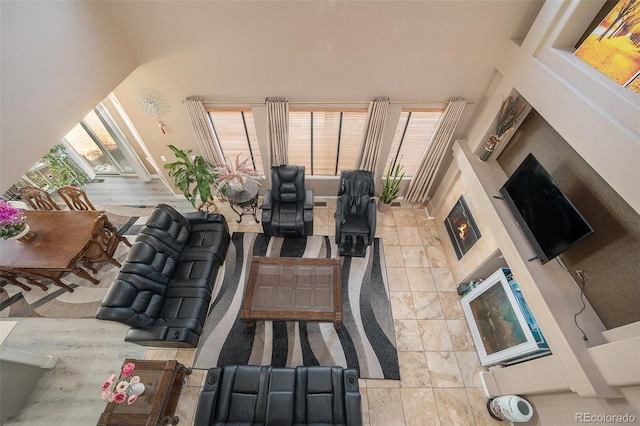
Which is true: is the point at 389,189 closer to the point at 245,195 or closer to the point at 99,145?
the point at 245,195

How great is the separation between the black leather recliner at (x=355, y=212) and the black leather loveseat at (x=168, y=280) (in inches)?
84.8

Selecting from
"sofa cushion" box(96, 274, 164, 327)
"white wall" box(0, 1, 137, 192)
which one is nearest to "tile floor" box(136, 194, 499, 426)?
"sofa cushion" box(96, 274, 164, 327)

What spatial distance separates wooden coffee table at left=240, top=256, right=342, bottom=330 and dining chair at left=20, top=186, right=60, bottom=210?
3826 millimetres

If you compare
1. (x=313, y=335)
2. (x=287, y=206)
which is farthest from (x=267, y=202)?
(x=313, y=335)

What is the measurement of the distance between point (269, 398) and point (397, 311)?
2.36 meters

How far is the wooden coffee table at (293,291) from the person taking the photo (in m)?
3.74

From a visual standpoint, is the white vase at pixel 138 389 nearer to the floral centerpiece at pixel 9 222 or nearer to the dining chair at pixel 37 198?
the floral centerpiece at pixel 9 222

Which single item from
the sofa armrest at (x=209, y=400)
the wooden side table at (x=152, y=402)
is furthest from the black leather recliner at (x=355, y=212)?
the wooden side table at (x=152, y=402)

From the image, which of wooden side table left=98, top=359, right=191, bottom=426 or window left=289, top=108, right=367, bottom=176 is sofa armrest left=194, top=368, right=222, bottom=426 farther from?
window left=289, top=108, right=367, bottom=176

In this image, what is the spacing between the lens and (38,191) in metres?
→ 4.52

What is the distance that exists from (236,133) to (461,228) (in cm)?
451

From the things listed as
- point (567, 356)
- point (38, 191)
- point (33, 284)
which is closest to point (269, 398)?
point (567, 356)

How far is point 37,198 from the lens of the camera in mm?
4492

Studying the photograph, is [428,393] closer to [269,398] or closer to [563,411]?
[563,411]
